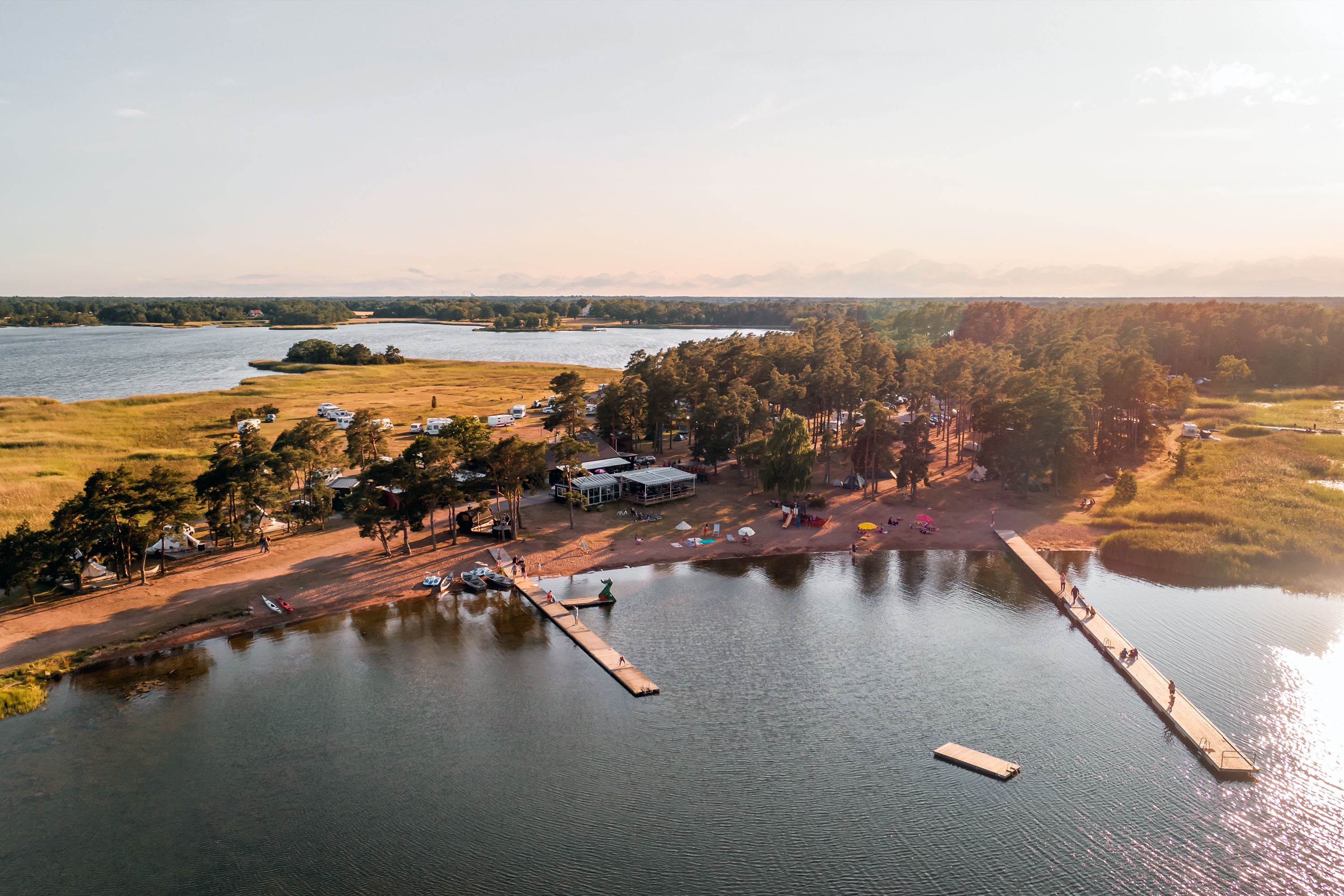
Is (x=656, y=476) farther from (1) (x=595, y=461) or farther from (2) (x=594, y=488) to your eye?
(1) (x=595, y=461)

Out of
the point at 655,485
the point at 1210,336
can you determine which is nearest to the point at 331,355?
the point at 655,485

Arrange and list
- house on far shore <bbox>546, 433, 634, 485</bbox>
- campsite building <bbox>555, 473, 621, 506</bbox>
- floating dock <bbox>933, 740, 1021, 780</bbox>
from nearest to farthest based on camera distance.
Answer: floating dock <bbox>933, 740, 1021, 780</bbox>
campsite building <bbox>555, 473, 621, 506</bbox>
house on far shore <bbox>546, 433, 634, 485</bbox>

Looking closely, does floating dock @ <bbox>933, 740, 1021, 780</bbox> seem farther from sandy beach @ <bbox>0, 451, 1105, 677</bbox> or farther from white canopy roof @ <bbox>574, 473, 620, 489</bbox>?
white canopy roof @ <bbox>574, 473, 620, 489</bbox>

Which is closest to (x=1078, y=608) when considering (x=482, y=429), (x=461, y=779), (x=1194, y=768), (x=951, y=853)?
(x=1194, y=768)

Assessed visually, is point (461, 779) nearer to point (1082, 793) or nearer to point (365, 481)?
point (1082, 793)

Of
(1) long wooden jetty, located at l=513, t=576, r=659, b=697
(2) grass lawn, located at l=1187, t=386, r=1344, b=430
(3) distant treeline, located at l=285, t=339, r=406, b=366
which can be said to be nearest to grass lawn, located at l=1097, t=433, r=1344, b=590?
(2) grass lawn, located at l=1187, t=386, r=1344, b=430
